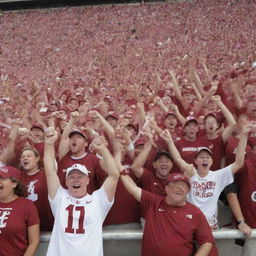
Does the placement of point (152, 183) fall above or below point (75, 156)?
below

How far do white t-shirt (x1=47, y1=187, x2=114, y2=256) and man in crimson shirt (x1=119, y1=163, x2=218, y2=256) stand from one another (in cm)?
40

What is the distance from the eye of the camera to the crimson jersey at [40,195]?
3.89 meters

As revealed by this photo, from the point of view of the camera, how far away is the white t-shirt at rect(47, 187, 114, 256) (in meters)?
3.34

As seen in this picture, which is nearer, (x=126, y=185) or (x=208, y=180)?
(x=126, y=185)

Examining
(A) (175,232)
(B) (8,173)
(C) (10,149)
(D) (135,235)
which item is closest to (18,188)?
(B) (8,173)

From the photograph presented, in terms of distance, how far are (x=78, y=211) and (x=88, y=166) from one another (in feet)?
2.64

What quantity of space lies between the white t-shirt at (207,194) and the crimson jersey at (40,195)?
1343 mm

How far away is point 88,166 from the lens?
418cm

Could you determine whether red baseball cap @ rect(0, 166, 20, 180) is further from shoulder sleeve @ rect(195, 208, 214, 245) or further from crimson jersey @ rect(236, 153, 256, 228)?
crimson jersey @ rect(236, 153, 256, 228)

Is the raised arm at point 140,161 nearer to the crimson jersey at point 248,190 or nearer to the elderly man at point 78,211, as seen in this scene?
the elderly man at point 78,211

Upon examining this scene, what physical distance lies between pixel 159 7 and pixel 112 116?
1972cm

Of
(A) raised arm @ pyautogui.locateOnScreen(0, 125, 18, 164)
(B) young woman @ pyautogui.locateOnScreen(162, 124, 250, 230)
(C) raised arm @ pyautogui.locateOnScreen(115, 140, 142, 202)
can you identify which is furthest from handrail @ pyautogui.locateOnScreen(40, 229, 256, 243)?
(A) raised arm @ pyautogui.locateOnScreen(0, 125, 18, 164)

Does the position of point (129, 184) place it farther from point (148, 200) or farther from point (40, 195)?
point (40, 195)

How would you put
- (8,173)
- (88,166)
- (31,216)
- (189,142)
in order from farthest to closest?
(189,142)
(88,166)
(8,173)
(31,216)
